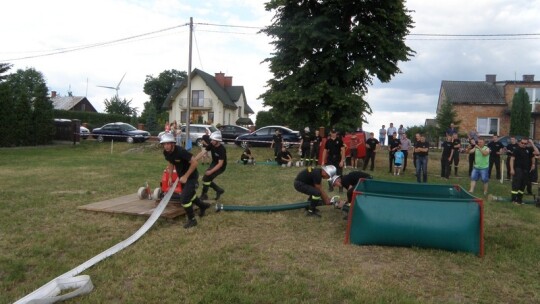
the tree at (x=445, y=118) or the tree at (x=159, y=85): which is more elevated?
the tree at (x=159, y=85)

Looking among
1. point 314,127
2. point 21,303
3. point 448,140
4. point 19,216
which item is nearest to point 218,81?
point 314,127

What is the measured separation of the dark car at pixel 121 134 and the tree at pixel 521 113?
28.5m

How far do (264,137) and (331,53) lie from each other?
676cm

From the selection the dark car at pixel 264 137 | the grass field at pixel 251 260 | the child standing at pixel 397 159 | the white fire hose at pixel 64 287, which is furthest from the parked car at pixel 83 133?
the white fire hose at pixel 64 287

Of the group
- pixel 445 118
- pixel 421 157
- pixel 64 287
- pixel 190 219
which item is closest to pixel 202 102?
pixel 445 118

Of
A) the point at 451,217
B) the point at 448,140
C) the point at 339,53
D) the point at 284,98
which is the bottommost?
the point at 451,217

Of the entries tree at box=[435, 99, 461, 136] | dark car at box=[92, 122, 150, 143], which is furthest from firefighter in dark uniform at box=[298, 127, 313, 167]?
tree at box=[435, 99, 461, 136]

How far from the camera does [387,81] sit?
A: 68.5 ft

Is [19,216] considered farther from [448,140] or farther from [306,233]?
[448,140]

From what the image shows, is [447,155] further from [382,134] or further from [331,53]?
[382,134]

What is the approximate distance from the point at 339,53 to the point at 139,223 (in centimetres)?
1460

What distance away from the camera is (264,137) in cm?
2470

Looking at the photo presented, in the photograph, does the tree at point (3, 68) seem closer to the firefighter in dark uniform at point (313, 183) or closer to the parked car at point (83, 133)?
the parked car at point (83, 133)

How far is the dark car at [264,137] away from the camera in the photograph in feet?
78.0
